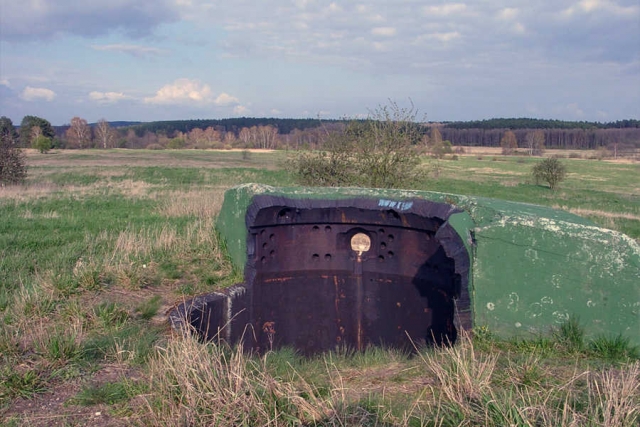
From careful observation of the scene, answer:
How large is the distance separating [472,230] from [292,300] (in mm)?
3027

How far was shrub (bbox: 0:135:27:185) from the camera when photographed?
22.7 m

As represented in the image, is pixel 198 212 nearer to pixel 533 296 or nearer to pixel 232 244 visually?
pixel 232 244

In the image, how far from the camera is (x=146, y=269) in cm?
703

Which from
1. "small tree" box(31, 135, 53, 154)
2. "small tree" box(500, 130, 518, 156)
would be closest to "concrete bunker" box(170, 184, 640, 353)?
"small tree" box(31, 135, 53, 154)

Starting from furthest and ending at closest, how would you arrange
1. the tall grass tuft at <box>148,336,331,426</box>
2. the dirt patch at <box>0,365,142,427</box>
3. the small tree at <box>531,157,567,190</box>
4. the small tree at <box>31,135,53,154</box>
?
the small tree at <box>31,135,53,154</box>
the small tree at <box>531,157,567,190</box>
the dirt patch at <box>0,365,142,427</box>
the tall grass tuft at <box>148,336,331,426</box>

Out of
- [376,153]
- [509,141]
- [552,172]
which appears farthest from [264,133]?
[376,153]

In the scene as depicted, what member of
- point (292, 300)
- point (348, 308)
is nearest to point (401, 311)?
point (348, 308)

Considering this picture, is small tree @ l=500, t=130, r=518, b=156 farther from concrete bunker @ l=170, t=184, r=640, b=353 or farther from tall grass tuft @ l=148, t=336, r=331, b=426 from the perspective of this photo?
tall grass tuft @ l=148, t=336, r=331, b=426

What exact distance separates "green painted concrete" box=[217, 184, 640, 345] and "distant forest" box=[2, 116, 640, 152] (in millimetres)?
66626

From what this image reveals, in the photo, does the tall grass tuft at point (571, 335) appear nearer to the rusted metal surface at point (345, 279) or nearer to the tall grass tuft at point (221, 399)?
the rusted metal surface at point (345, 279)

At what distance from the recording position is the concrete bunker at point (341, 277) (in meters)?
7.17

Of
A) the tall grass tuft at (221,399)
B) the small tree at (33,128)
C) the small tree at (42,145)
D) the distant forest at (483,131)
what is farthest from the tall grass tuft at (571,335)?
the distant forest at (483,131)

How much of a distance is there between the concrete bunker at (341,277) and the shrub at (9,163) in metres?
19.5

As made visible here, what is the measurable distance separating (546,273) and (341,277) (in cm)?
323
